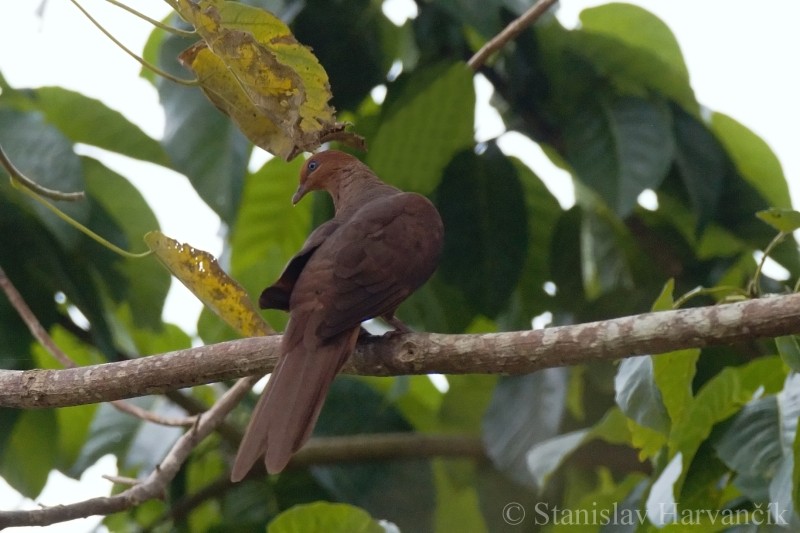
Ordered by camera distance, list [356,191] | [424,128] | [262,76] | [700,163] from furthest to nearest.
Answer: [700,163], [424,128], [356,191], [262,76]

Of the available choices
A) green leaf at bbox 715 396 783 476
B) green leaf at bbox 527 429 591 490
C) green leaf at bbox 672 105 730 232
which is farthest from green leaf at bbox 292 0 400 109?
green leaf at bbox 715 396 783 476

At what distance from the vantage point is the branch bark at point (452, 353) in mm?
1780

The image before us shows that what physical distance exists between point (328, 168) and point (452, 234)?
0.57 metres

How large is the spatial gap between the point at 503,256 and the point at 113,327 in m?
1.56

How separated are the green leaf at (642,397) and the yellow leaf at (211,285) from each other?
86 cm

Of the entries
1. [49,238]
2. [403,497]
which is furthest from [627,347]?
[49,238]

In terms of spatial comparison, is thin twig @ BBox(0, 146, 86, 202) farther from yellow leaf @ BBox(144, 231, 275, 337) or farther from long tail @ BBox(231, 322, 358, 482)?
long tail @ BBox(231, 322, 358, 482)

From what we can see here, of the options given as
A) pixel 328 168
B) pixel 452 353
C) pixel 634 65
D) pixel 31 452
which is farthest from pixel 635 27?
pixel 31 452

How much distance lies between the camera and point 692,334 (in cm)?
182

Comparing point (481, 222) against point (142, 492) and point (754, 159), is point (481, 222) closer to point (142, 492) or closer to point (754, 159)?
point (754, 159)

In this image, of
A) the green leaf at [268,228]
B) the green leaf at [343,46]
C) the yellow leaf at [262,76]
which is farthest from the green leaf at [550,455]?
the green leaf at [343,46]

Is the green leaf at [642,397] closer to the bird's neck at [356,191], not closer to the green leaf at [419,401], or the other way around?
the bird's neck at [356,191]

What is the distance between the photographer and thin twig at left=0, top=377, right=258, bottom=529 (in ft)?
6.98

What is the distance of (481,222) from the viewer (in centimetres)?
353
